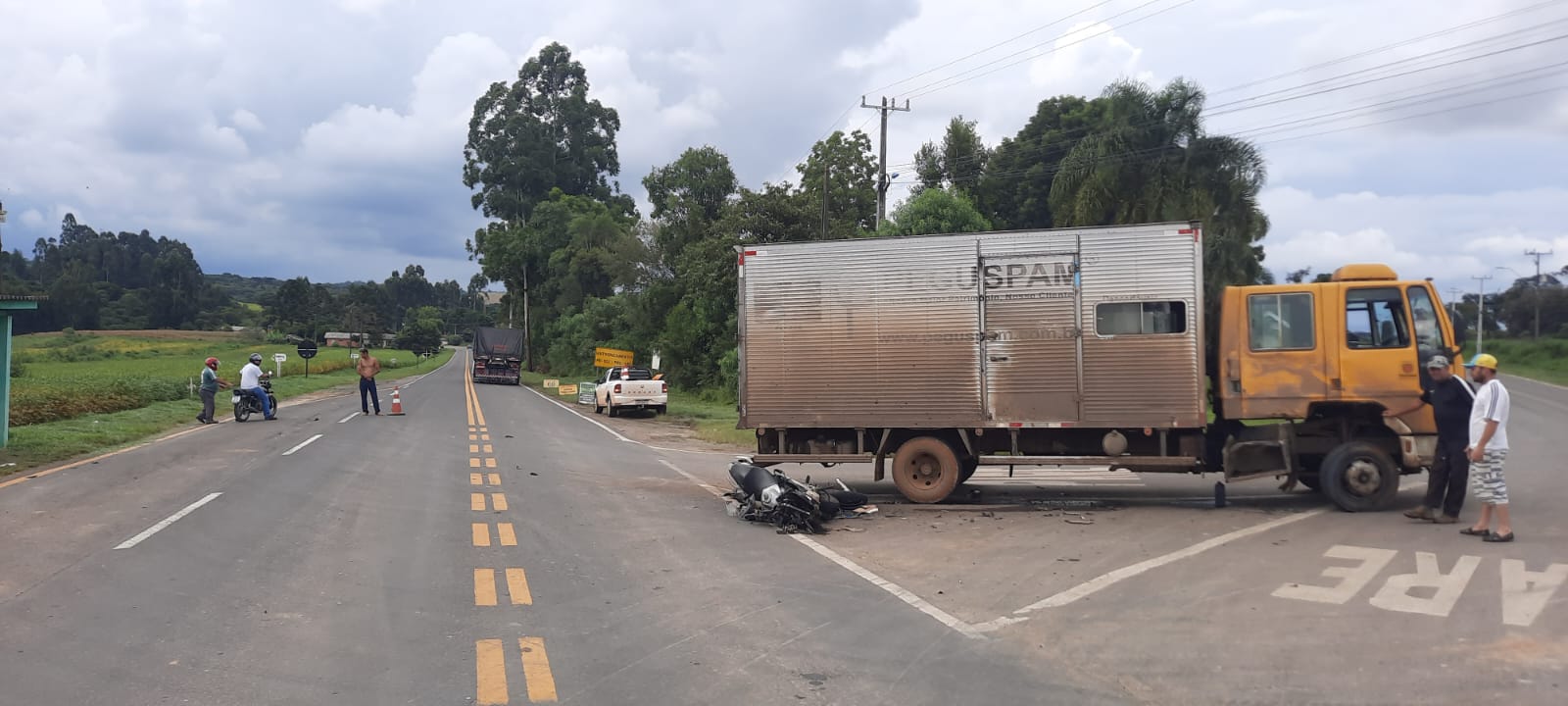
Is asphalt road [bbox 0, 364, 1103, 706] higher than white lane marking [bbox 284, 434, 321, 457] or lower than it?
lower

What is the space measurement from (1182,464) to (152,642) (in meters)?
9.86

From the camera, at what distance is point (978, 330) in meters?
11.4

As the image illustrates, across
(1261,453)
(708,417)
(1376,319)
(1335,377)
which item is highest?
(1376,319)

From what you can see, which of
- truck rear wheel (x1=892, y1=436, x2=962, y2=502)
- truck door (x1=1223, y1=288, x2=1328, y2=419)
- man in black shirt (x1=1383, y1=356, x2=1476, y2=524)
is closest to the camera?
man in black shirt (x1=1383, y1=356, x2=1476, y2=524)

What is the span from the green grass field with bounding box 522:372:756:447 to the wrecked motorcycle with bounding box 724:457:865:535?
517 cm

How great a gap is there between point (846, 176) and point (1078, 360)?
35990 millimetres

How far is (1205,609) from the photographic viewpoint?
22.3 ft

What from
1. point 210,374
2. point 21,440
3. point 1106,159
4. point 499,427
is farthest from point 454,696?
point 1106,159

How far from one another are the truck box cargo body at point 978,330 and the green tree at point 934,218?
63.1 feet

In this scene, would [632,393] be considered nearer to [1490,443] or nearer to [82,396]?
[82,396]

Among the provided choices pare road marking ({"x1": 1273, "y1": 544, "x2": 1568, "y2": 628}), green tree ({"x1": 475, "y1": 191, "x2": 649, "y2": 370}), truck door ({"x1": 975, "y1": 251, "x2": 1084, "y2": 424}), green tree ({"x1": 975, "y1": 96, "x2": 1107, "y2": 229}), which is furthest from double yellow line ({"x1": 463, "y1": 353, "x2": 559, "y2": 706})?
green tree ({"x1": 475, "y1": 191, "x2": 649, "y2": 370})

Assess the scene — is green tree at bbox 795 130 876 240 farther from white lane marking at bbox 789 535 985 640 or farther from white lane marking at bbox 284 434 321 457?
white lane marking at bbox 789 535 985 640

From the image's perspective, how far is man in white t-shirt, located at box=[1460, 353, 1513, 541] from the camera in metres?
8.54

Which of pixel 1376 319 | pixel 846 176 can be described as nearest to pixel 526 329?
pixel 846 176
